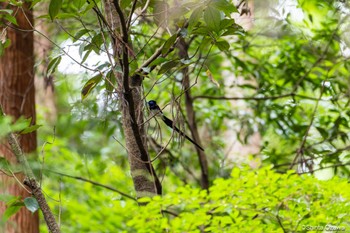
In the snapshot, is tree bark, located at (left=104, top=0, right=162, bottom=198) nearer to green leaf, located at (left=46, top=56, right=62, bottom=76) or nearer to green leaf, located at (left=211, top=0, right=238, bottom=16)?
green leaf, located at (left=46, top=56, right=62, bottom=76)

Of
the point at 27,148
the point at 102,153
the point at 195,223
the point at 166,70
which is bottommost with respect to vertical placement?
the point at 195,223

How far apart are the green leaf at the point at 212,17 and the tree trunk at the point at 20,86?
255 centimetres

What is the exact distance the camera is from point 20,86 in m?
4.96

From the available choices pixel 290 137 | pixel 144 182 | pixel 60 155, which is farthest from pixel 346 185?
pixel 60 155

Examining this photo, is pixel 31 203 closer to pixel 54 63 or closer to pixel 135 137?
pixel 135 137

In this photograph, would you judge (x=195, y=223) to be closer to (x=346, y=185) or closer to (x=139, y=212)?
(x=139, y=212)

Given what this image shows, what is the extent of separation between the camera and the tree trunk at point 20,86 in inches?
184

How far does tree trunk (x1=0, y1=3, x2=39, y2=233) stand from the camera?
4684 mm

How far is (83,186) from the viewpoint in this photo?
695 cm

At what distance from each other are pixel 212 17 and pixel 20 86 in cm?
281

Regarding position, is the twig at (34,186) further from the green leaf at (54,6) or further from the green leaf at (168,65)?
the green leaf at (168,65)

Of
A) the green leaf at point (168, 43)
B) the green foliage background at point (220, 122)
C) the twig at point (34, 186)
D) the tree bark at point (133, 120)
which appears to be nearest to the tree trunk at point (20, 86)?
the green foliage background at point (220, 122)

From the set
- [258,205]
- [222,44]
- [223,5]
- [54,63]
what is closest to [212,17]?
[223,5]

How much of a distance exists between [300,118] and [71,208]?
248 cm
